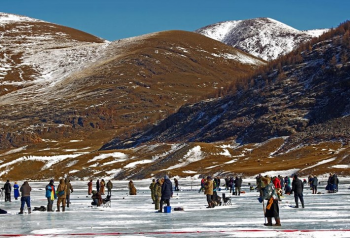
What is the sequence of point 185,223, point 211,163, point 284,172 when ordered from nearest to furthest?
1. point 185,223
2. point 284,172
3. point 211,163

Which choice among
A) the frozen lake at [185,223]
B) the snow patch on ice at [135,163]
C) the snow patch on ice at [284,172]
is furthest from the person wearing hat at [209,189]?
the snow patch on ice at [135,163]

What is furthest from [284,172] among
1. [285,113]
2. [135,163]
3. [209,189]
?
[209,189]

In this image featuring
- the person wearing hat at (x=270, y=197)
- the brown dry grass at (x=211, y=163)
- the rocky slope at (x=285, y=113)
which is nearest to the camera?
the person wearing hat at (x=270, y=197)

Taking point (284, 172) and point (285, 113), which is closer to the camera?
point (284, 172)

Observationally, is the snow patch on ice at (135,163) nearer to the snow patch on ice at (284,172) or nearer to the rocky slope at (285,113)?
the rocky slope at (285,113)

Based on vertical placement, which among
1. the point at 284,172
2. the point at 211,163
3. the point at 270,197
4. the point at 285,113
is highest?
the point at 285,113

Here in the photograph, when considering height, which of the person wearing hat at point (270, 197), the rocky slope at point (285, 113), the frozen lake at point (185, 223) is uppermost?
the rocky slope at point (285, 113)

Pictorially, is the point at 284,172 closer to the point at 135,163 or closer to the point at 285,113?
the point at 135,163

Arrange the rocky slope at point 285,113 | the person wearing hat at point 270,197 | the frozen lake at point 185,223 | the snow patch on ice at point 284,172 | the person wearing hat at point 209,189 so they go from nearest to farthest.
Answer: the frozen lake at point 185,223 → the person wearing hat at point 270,197 → the person wearing hat at point 209,189 → the snow patch on ice at point 284,172 → the rocky slope at point 285,113

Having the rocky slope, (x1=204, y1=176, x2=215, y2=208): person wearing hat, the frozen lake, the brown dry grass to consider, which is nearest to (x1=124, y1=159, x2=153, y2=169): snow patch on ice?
the brown dry grass

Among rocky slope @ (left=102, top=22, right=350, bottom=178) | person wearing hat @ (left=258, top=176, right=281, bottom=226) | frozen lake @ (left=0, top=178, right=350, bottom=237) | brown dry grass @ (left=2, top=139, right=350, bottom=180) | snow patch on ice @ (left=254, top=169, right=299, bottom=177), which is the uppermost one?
rocky slope @ (left=102, top=22, right=350, bottom=178)

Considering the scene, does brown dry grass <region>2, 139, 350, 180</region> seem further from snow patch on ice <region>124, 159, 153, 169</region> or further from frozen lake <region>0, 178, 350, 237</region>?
frozen lake <region>0, 178, 350, 237</region>

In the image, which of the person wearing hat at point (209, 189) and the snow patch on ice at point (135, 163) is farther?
the snow patch on ice at point (135, 163)

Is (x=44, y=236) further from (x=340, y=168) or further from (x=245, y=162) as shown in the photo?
(x=245, y=162)
